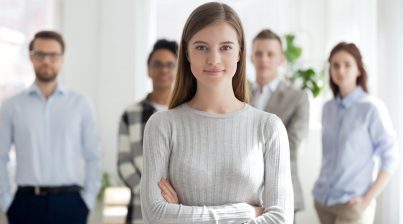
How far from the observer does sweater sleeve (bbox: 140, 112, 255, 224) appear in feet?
5.79

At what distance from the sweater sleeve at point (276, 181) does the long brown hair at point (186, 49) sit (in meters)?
0.18

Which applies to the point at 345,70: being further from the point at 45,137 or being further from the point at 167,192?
the point at 167,192

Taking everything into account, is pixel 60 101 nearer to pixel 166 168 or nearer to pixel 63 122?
pixel 63 122

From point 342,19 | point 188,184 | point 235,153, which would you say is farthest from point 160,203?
point 342,19

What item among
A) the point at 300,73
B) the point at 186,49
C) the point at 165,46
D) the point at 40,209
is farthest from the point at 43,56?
the point at 300,73

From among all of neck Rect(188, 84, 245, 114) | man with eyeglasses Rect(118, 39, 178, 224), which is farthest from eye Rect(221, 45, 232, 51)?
man with eyeglasses Rect(118, 39, 178, 224)

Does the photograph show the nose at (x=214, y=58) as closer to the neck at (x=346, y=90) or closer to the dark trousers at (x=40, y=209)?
the neck at (x=346, y=90)

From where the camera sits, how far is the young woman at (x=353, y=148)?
3.34m

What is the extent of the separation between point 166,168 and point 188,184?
0.29 feet

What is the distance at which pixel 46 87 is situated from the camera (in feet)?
12.3

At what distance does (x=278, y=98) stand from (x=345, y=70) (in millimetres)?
414

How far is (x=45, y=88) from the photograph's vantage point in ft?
12.3

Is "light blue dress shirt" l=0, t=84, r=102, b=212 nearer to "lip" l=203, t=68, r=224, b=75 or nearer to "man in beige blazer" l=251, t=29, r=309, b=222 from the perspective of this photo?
"man in beige blazer" l=251, t=29, r=309, b=222

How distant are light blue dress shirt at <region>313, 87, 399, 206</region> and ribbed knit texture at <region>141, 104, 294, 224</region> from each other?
1598mm
